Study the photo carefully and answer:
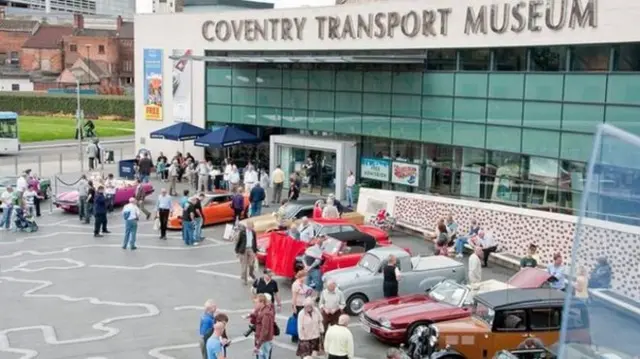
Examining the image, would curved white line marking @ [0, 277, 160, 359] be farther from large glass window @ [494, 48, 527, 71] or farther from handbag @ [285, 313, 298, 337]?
large glass window @ [494, 48, 527, 71]

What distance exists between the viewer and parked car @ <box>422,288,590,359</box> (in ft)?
42.9

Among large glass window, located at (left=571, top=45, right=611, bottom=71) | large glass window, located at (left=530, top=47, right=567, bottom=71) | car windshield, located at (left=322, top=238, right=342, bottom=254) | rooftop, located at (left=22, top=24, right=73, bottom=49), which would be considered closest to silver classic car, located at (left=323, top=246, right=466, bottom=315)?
car windshield, located at (left=322, top=238, right=342, bottom=254)

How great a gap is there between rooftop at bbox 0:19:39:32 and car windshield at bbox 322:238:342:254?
355 feet

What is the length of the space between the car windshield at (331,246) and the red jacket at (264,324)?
6514 mm

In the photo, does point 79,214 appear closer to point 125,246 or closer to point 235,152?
point 125,246

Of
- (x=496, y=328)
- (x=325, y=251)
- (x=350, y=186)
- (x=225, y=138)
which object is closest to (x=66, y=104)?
(x=225, y=138)

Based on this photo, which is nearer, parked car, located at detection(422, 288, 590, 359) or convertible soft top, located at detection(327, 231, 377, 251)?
parked car, located at detection(422, 288, 590, 359)

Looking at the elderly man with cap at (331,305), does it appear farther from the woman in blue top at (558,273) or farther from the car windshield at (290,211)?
the car windshield at (290,211)

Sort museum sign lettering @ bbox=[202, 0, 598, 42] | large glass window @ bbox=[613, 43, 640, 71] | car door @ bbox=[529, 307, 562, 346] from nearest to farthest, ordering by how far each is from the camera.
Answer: car door @ bbox=[529, 307, 562, 346] < large glass window @ bbox=[613, 43, 640, 71] < museum sign lettering @ bbox=[202, 0, 598, 42]

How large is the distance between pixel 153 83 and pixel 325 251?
23775 mm

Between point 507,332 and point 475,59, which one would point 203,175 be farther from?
point 507,332

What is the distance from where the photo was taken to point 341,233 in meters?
20.3

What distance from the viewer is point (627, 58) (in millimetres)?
23438

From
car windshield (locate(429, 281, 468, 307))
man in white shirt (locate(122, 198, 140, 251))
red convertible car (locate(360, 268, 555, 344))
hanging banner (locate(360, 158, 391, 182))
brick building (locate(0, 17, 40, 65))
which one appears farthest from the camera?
brick building (locate(0, 17, 40, 65))
